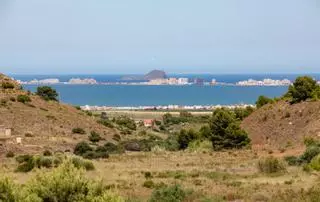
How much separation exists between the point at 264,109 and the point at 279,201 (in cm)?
4126

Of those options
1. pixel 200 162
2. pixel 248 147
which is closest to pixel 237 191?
pixel 200 162

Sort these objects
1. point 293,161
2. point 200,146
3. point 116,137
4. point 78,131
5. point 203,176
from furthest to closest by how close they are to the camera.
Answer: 1. point 116,137
2. point 78,131
3. point 200,146
4. point 293,161
5. point 203,176

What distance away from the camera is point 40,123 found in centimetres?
5891

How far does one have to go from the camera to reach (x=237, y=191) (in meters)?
21.8

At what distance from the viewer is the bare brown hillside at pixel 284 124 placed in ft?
155

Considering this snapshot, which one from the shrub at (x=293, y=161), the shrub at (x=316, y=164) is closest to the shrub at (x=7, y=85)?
the shrub at (x=293, y=161)

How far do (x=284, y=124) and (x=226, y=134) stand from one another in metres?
7.03

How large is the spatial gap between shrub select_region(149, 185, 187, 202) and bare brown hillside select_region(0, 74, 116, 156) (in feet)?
89.6

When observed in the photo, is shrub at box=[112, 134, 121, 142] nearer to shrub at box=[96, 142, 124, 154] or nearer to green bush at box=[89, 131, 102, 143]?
green bush at box=[89, 131, 102, 143]

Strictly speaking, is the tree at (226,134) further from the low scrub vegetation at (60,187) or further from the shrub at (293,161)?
the low scrub vegetation at (60,187)

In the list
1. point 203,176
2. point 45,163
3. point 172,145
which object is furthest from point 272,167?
point 172,145

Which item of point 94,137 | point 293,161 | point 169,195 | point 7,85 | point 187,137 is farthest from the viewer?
point 7,85

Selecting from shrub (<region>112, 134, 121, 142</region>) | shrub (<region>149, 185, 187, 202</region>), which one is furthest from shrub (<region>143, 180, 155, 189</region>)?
shrub (<region>112, 134, 121, 142</region>)

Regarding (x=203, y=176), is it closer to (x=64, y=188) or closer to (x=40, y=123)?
(x=64, y=188)
